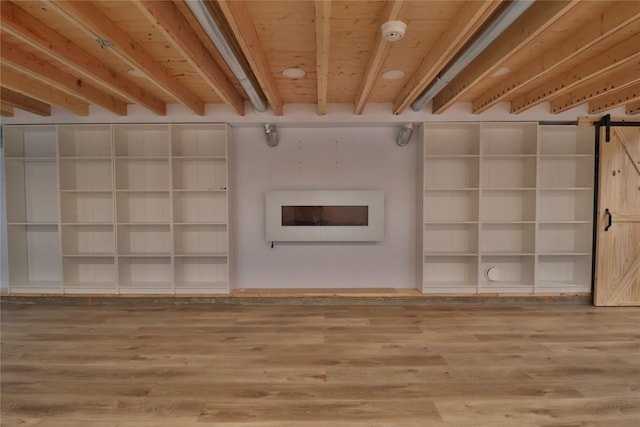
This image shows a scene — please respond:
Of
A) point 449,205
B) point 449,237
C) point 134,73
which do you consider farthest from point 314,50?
point 449,237

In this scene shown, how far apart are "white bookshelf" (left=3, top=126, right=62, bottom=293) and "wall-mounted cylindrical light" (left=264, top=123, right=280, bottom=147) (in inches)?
97.5

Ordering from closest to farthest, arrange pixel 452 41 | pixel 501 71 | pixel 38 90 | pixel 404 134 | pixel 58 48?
pixel 452 41 → pixel 58 48 → pixel 501 71 → pixel 38 90 → pixel 404 134

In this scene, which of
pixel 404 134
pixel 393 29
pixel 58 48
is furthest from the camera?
pixel 404 134

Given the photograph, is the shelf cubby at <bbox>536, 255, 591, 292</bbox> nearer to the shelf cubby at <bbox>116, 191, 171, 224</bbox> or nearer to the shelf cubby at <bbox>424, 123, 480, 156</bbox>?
the shelf cubby at <bbox>424, 123, 480, 156</bbox>

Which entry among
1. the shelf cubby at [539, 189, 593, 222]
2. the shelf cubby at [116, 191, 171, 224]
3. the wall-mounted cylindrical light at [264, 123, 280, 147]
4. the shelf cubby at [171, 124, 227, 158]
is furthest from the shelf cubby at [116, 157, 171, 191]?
the shelf cubby at [539, 189, 593, 222]

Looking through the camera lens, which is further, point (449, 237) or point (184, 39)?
point (449, 237)

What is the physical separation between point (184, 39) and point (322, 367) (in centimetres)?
248

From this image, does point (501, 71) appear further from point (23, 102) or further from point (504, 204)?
point (23, 102)

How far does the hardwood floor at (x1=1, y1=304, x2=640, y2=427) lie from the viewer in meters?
1.80

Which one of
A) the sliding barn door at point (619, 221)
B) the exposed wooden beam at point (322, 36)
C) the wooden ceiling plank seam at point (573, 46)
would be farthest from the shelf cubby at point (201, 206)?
the sliding barn door at point (619, 221)

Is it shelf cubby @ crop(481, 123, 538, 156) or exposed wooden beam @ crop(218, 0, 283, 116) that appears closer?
exposed wooden beam @ crop(218, 0, 283, 116)

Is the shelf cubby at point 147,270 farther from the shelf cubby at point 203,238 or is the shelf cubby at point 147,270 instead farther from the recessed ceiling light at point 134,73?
the recessed ceiling light at point 134,73

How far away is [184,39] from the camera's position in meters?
2.00

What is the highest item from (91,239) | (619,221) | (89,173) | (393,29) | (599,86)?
(599,86)
